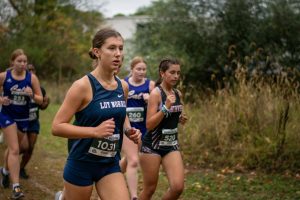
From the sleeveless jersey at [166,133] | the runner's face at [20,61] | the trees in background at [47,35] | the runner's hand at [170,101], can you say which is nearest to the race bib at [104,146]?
the runner's hand at [170,101]

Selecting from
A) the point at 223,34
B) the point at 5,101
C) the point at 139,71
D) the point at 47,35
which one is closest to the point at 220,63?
the point at 223,34

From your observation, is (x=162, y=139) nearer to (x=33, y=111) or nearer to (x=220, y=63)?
(x=33, y=111)

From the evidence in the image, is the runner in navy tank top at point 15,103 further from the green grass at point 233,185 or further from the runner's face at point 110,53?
the runner's face at point 110,53

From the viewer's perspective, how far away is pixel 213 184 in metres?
8.15

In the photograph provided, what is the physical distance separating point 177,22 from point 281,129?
30.0ft

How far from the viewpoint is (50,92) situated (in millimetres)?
24609

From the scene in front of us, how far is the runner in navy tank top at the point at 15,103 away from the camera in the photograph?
7027 millimetres

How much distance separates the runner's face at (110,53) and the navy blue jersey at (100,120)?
6.9 inches

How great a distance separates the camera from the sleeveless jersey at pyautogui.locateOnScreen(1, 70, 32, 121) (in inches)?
288

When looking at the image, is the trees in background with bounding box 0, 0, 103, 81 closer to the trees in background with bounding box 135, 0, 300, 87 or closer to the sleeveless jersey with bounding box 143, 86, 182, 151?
the trees in background with bounding box 135, 0, 300, 87

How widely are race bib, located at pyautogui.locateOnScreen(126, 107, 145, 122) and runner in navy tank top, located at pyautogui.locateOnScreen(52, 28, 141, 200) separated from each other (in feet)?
8.93

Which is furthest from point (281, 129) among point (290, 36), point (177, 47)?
point (177, 47)

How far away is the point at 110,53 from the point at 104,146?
0.79 metres

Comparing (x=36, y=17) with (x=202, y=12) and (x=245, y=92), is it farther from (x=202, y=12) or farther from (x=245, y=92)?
(x=245, y=92)
